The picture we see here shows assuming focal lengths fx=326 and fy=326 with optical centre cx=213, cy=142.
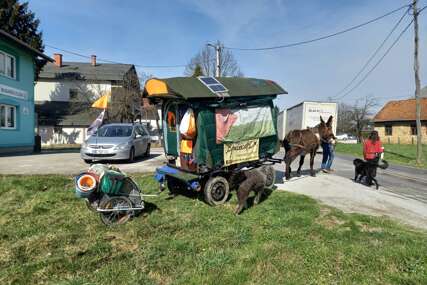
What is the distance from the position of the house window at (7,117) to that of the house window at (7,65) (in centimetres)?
187

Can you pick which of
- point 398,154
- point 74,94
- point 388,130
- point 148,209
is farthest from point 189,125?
point 388,130

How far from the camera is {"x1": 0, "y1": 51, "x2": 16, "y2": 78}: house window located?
1797 centimetres

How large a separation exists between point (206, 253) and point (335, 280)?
172 centimetres

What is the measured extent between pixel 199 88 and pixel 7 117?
16412 millimetres

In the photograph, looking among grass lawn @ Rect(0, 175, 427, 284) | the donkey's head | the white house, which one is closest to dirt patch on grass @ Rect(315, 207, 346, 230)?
grass lawn @ Rect(0, 175, 427, 284)

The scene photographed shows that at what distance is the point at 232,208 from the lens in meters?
6.98

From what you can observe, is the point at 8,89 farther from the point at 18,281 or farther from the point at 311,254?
the point at 311,254

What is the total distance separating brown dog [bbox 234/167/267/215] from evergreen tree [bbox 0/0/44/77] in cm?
2765

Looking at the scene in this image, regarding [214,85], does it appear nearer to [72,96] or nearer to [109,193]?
[109,193]

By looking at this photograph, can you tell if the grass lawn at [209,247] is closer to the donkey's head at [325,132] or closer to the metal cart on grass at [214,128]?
the metal cart on grass at [214,128]

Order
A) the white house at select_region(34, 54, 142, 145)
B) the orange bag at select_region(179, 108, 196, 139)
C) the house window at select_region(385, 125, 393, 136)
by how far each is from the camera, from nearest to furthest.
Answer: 1. the orange bag at select_region(179, 108, 196, 139)
2. the white house at select_region(34, 54, 142, 145)
3. the house window at select_region(385, 125, 393, 136)

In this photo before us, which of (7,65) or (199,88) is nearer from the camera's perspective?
(199,88)

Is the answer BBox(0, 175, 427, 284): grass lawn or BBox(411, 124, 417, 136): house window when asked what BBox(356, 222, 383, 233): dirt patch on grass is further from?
BBox(411, 124, 417, 136): house window

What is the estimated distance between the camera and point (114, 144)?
12.9 meters
